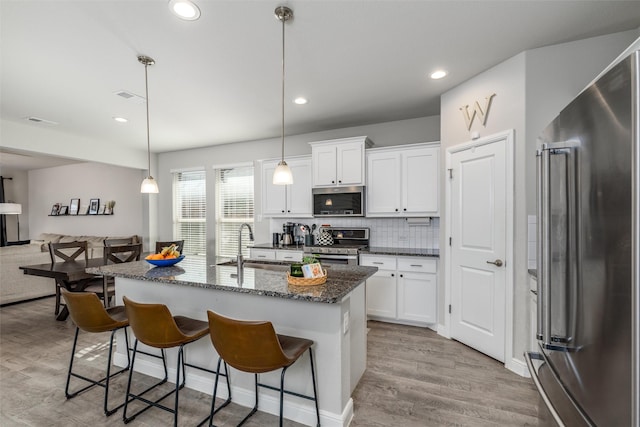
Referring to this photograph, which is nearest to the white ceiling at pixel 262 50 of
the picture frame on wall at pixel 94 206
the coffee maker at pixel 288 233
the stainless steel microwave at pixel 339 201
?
the stainless steel microwave at pixel 339 201

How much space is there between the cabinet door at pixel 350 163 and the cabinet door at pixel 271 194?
1.06 metres

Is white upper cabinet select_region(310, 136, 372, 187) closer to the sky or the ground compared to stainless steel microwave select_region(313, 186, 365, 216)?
closer to the sky

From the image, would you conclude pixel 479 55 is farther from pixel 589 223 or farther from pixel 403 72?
pixel 589 223

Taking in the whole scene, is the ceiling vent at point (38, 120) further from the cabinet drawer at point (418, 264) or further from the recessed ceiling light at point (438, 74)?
the cabinet drawer at point (418, 264)

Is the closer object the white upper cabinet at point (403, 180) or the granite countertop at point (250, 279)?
the granite countertop at point (250, 279)

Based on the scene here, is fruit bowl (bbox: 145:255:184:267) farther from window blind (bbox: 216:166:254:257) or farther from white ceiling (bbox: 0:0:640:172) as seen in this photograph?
window blind (bbox: 216:166:254:257)

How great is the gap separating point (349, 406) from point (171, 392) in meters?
1.39

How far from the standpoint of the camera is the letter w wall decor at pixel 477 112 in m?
2.81

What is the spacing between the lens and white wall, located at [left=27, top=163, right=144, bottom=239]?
657cm

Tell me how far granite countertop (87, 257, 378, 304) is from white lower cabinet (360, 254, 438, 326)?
4.38 feet

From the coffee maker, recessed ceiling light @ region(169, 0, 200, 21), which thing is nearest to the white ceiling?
Answer: recessed ceiling light @ region(169, 0, 200, 21)

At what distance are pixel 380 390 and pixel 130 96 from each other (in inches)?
155

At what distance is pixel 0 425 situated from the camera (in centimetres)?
194

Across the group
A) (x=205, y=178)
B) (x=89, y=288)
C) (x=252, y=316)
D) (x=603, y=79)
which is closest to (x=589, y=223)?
(x=603, y=79)
